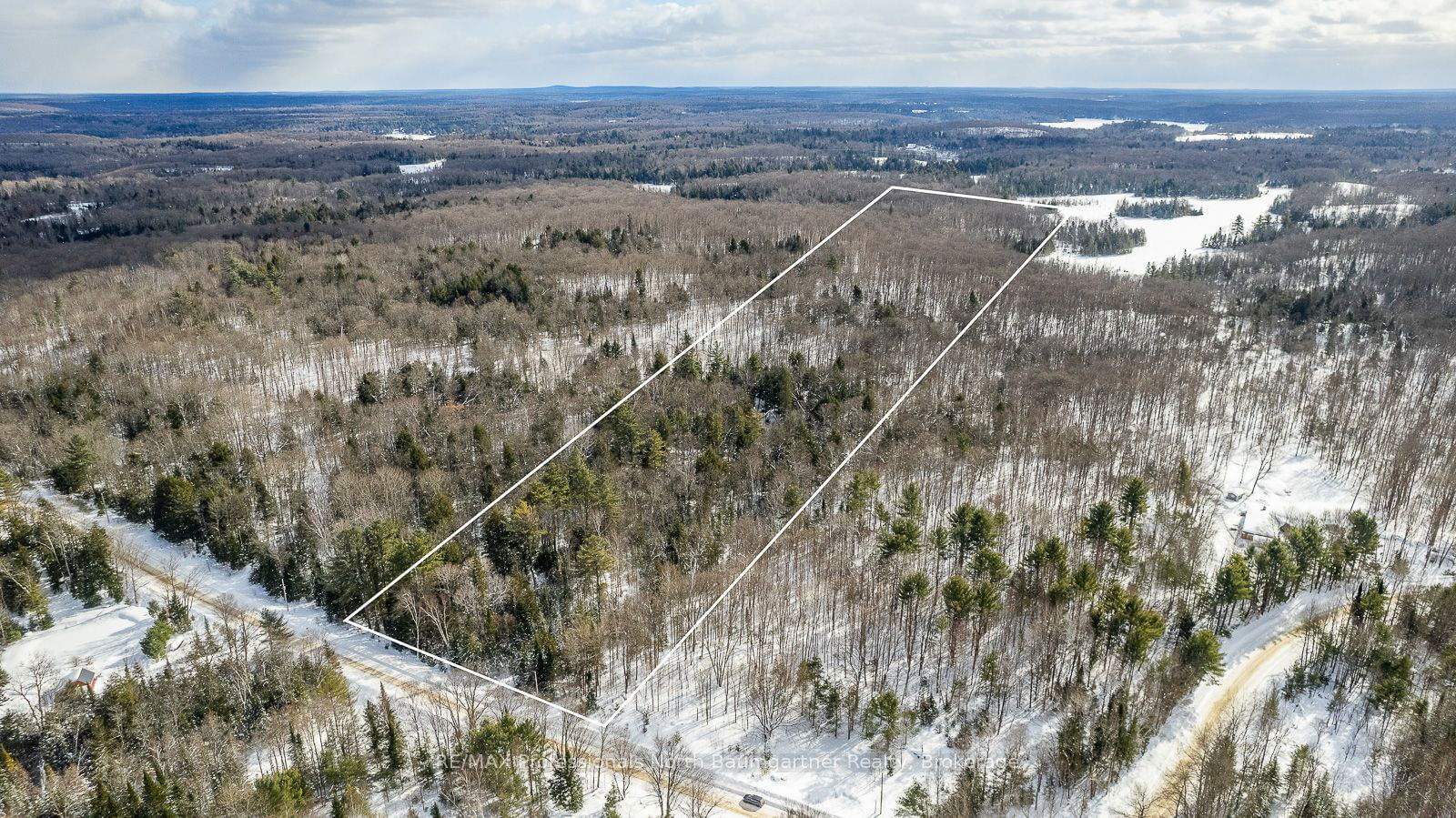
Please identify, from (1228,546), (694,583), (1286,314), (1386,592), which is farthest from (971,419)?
(1286,314)

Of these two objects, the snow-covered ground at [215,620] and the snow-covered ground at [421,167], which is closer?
the snow-covered ground at [215,620]

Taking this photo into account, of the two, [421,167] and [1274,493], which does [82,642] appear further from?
[421,167]

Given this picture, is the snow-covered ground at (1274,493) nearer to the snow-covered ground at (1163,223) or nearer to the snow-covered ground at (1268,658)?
the snow-covered ground at (1268,658)

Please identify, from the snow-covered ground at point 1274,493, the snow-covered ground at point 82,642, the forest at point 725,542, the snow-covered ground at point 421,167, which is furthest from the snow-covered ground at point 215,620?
the snow-covered ground at point 421,167

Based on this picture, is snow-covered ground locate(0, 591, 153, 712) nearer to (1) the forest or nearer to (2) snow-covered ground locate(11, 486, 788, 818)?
(2) snow-covered ground locate(11, 486, 788, 818)

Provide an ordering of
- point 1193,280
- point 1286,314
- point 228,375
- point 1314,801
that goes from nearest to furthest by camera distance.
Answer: point 1314,801 → point 228,375 → point 1286,314 → point 1193,280

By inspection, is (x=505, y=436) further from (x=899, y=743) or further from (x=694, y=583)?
(x=899, y=743)

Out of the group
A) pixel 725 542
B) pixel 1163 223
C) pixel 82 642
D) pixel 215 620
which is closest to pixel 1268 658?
pixel 725 542
